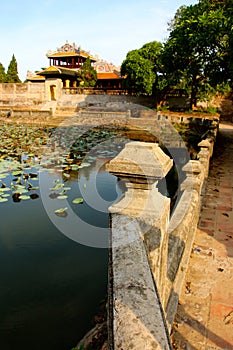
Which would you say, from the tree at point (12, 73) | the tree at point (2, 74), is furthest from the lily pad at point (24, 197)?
the tree at point (12, 73)

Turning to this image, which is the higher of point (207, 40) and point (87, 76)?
point (207, 40)

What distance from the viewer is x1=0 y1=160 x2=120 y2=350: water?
357 centimetres

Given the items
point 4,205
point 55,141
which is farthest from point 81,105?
point 4,205

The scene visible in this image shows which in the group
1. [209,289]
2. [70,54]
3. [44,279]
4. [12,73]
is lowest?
[44,279]

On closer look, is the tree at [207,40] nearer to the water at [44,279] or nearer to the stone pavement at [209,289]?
the stone pavement at [209,289]

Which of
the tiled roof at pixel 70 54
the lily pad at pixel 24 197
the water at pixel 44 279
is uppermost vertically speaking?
the tiled roof at pixel 70 54

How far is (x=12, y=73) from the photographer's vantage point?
1476 inches

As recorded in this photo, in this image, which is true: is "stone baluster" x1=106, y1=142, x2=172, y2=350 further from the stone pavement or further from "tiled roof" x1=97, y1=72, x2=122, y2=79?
"tiled roof" x1=97, y1=72, x2=122, y2=79

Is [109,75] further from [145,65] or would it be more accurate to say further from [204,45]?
[204,45]

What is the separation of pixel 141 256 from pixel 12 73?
40862 mm

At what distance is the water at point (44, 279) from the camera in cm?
357

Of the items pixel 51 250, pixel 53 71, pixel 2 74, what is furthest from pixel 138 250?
pixel 2 74

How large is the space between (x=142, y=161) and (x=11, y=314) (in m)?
3.15

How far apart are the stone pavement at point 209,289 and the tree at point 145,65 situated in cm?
1883
